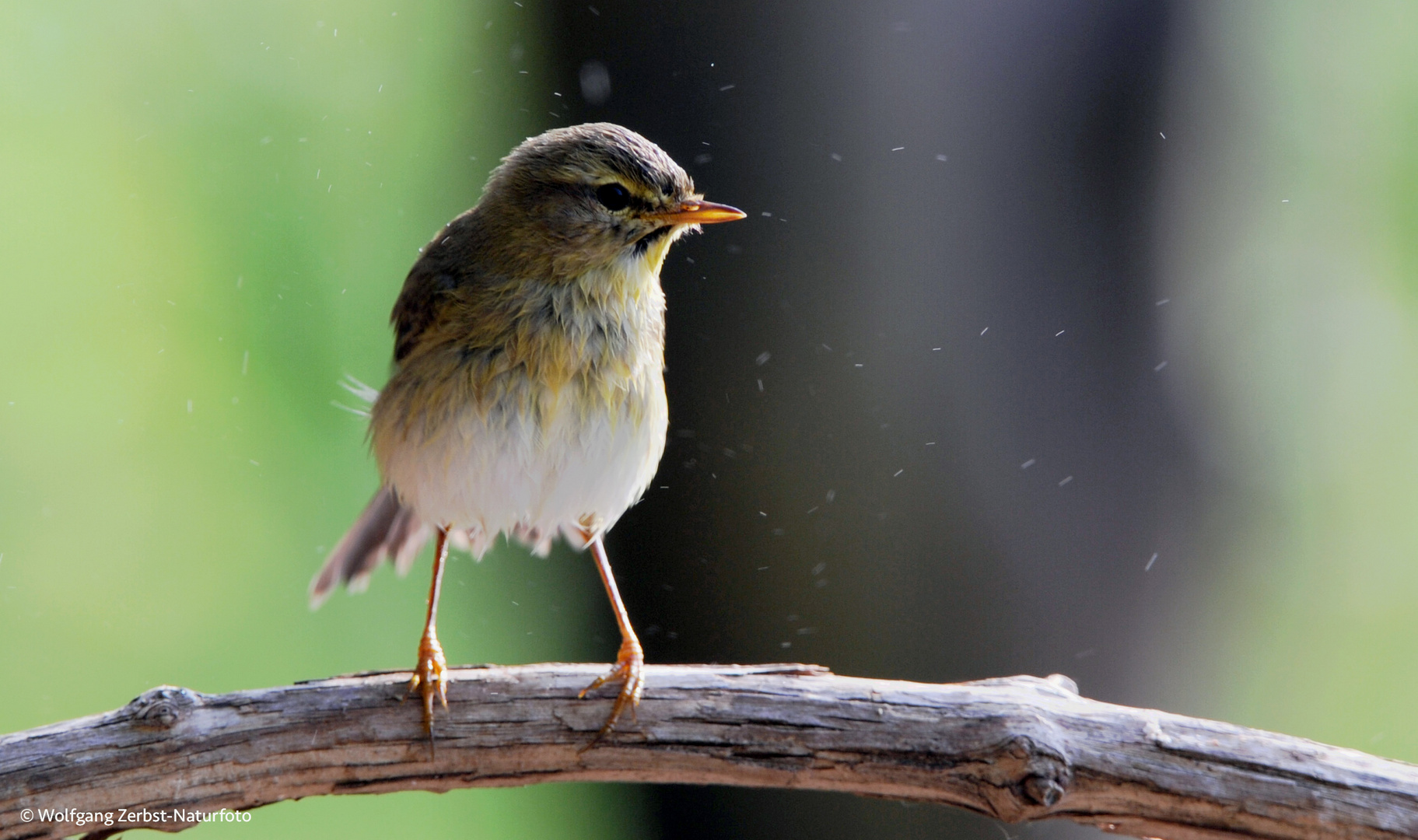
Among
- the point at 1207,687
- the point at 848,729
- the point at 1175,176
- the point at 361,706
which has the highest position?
the point at 1175,176

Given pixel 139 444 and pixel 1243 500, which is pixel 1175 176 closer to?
pixel 1243 500

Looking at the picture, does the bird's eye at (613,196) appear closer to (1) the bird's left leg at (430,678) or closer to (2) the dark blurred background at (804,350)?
(2) the dark blurred background at (804,350)

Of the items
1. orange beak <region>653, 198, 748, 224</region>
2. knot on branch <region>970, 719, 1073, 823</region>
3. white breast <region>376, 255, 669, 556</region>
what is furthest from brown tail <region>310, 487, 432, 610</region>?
Answer: knot on branch <region>970, 719, 1073, 823</region>

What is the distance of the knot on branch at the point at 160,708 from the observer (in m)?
1.98

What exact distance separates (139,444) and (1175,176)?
3.83m

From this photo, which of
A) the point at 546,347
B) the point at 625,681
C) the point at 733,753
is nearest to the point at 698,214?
the point at 546,347

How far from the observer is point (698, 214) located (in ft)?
7.47

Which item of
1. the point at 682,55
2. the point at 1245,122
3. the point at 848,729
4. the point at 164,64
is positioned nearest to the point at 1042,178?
the point at 1245,122

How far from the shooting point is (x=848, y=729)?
2.01 metres

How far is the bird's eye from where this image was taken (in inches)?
93.0

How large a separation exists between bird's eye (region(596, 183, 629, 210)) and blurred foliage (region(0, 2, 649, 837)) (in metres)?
1.67

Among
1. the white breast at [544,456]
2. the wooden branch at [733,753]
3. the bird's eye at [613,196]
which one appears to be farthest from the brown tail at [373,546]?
the bird's eye at [613,196]

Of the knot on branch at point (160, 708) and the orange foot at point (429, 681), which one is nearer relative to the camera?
the knot on branch at point (160, 708)

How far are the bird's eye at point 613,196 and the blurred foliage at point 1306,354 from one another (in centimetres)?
198
